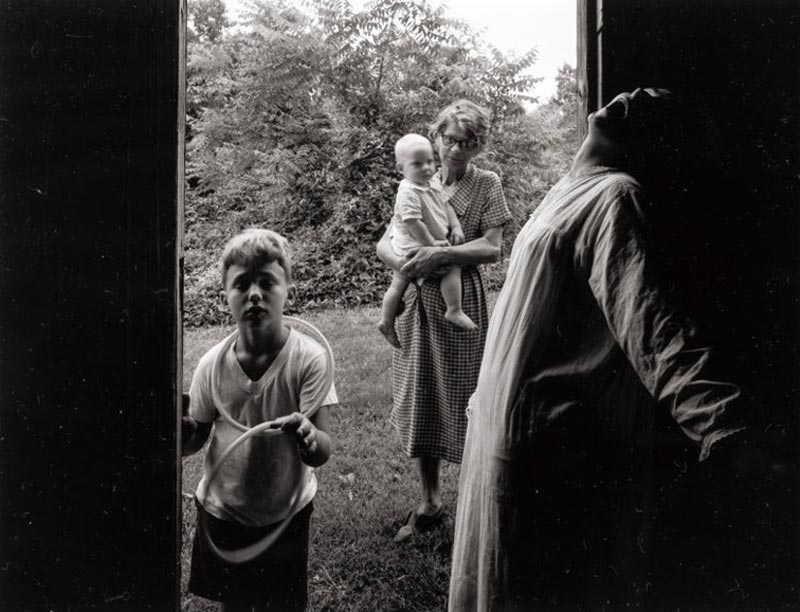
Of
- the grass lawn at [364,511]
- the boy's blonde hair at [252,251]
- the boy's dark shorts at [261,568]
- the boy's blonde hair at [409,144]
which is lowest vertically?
the grass lawn at [364,511]

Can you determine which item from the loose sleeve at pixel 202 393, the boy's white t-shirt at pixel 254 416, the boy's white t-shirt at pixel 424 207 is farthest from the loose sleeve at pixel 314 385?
the boy's white t-shirt at pixel 424 207

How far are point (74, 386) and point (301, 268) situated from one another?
4.17 metres

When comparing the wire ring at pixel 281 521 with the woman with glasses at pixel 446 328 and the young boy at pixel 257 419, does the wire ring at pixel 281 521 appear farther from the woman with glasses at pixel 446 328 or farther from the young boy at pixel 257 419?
the woman with glasses at pixel 446 328

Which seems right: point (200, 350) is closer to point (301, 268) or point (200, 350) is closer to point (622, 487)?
point (301, 268)

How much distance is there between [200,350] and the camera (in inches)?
176

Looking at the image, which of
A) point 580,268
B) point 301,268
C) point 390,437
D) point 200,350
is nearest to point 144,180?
point 580,268

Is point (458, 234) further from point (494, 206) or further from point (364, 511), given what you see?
point (364, 511)

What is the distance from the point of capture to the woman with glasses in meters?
2.70

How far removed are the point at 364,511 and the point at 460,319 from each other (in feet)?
3.31

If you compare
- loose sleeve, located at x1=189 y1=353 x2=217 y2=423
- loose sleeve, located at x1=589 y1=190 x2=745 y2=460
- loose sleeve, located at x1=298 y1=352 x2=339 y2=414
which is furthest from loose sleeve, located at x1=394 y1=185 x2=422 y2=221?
loose sleeve, located at x1=589 y1=190 x2=745 y2=460

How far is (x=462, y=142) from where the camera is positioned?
2627mm

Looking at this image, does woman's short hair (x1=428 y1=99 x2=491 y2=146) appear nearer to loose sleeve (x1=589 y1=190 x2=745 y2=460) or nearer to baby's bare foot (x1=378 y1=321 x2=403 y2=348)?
baby's bare foot (x1=378 y1=321 x2=403 y2=348)

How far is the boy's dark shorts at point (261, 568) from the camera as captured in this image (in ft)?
6.70

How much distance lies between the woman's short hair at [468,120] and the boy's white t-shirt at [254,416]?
107cm
